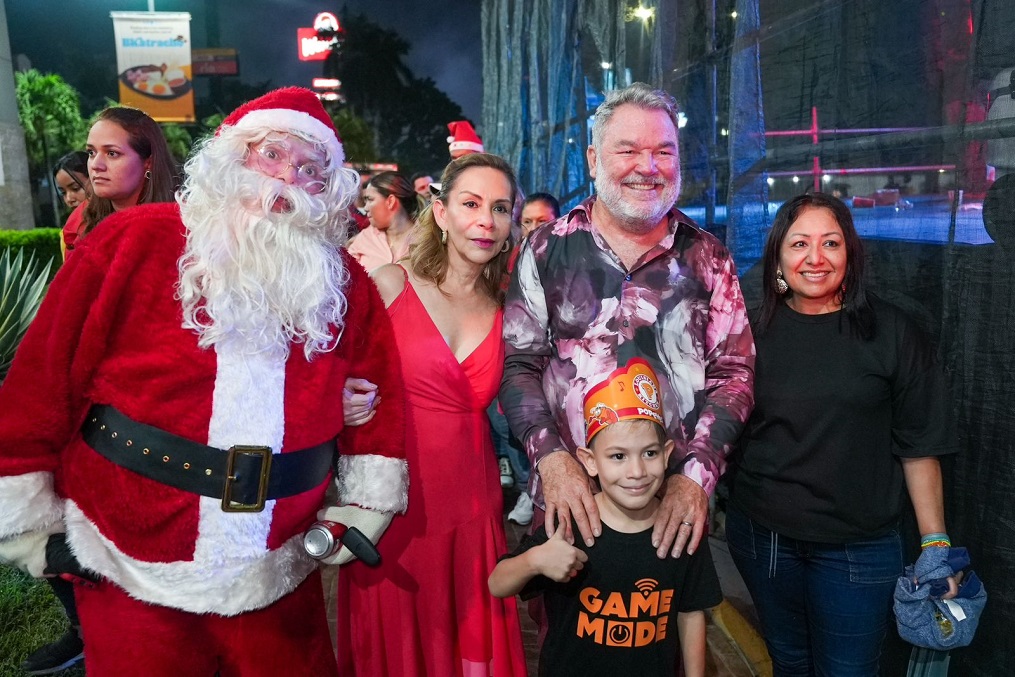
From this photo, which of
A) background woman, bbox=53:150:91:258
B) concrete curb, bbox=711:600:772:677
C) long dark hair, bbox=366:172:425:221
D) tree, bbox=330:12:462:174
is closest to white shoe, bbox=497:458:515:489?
long dark hair, bbox=366:172:425:221

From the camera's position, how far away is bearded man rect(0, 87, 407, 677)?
5.42ft

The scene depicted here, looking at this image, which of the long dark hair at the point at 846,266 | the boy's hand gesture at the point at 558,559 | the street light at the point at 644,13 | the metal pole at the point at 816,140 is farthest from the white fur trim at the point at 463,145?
the boy's hand gesture at the point at 558,559

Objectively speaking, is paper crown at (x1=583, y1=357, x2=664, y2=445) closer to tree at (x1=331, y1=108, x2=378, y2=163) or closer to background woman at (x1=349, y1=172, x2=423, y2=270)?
background woman at (x1=349, y1=172, x2=423, y2=270)

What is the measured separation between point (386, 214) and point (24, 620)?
3326 millimetres

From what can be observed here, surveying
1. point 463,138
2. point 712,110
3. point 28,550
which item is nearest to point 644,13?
point 712,110

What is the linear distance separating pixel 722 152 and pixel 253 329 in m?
2.95

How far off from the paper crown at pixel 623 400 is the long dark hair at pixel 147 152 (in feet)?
6.78

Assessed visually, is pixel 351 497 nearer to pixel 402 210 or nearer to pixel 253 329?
pixel 253 329

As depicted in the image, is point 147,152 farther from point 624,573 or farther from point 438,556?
point 624,573

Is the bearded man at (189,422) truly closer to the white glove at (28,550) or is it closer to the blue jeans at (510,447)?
the white glove at (28,550)

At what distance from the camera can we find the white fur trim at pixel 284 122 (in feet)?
6.27

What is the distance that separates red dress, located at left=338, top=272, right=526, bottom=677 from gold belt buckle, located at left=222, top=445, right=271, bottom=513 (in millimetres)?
747

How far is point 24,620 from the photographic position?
351 centimetres

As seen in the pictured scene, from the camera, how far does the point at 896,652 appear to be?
98.8 inches
